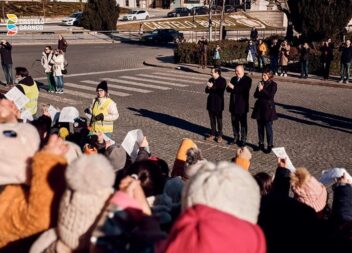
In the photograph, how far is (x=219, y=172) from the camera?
2.26 meters

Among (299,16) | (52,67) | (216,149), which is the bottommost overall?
(216,149)

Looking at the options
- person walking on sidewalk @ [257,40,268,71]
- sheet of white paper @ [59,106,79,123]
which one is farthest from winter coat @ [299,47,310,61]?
sheet of white paper @ [59,106,79,123]

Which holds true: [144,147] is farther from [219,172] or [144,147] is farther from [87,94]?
[87,94]

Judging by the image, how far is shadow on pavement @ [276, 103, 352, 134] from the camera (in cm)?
1225

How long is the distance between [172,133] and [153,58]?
17305 mm

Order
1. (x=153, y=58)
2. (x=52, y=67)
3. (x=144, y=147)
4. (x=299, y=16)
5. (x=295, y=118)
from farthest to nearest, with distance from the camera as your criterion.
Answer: (x=153, y=58) → (x=299, y=16) → (x=52, y=67) → (x=295, y=118) → (x=144, y=147)

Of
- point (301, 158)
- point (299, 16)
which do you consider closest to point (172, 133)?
point (301, 158)

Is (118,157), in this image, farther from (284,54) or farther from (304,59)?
(304,59)

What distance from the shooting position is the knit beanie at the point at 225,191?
218 centimetres

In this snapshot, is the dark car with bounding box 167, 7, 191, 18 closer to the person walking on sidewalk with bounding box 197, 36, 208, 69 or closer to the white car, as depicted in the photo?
the white car

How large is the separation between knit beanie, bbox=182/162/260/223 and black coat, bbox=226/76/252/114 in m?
7.95

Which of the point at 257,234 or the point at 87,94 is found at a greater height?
the point at 257,234

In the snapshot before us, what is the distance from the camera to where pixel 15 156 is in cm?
293

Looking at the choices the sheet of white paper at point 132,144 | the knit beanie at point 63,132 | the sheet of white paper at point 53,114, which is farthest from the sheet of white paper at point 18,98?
the sheet of white paper at point 132,144
